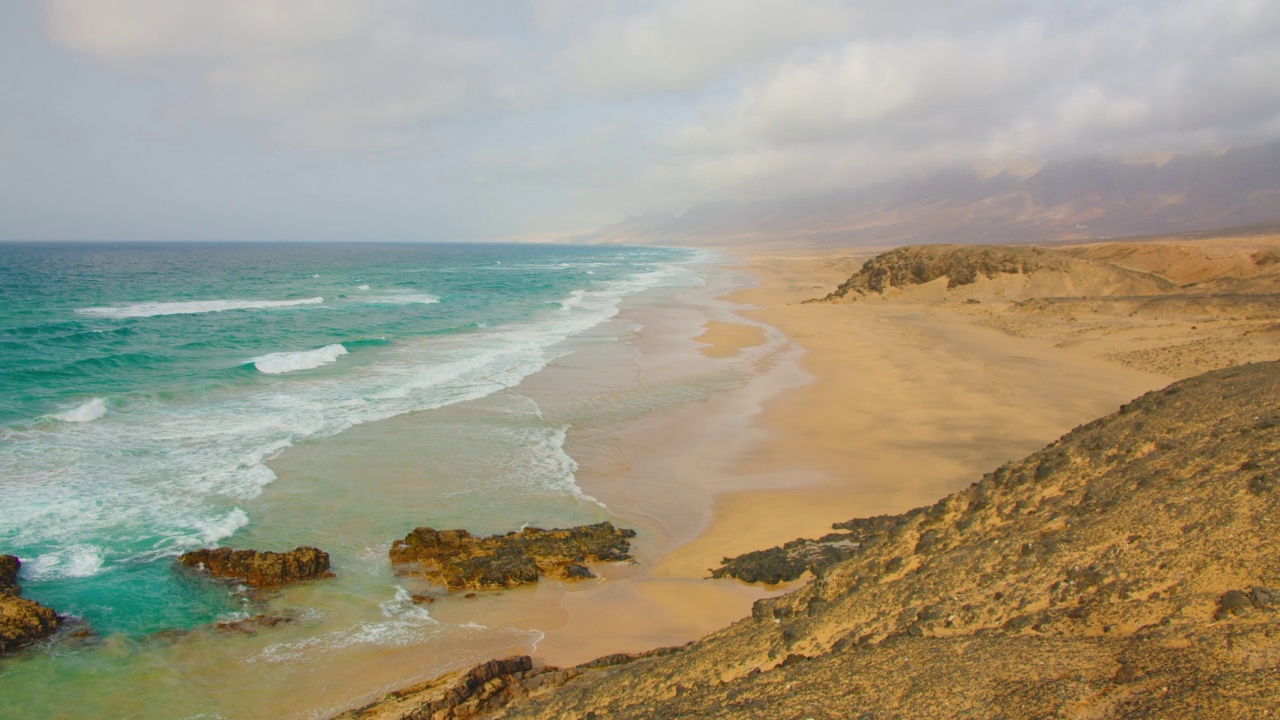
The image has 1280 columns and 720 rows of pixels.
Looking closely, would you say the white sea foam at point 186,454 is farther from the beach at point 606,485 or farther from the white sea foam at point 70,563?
the beach at point 606,485

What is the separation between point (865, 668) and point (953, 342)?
2373cm

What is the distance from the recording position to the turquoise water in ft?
32.4

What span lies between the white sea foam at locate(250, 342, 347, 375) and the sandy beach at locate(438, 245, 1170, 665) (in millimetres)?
11773

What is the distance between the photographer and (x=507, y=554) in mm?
9797

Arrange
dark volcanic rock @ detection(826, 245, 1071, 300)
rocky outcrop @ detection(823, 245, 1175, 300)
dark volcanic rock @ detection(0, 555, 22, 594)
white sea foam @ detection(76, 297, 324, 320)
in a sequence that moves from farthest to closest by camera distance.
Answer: dark volcanic rock @ detection(826, 245, 1071, 300) < white sea foam @ detection(76, 297, 324, 320) < rocky outcrop @ detection(823, 245, 1175, 300) < dark volcanic rock @ detection(0, 555, 22, 594)

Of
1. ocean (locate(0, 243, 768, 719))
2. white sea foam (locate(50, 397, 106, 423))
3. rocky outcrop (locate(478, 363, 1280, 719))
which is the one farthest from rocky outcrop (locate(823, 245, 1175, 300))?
white sea foam (locate(50, 397, 106, 423))

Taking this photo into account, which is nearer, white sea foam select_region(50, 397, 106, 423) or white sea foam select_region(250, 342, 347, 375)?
white sea foam select_region(50, 397, 106, 423)

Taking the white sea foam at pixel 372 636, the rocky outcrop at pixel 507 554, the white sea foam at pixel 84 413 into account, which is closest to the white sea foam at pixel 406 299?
the white sea foam at pixel 84 413

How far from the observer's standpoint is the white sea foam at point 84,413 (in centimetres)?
1669

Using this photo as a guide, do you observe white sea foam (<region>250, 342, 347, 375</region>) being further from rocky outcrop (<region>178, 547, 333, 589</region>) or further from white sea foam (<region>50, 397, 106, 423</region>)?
rocky outcrop (<region>178, 547, 333, 589</region>)

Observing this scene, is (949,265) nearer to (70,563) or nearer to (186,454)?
(186,454)

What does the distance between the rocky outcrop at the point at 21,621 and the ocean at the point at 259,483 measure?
0.95 feet

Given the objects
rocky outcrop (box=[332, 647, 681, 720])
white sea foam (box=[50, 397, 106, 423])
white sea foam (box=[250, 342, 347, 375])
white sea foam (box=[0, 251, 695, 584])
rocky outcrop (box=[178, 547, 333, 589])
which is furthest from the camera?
white sea foam (box=[250, 342, 347, 375])

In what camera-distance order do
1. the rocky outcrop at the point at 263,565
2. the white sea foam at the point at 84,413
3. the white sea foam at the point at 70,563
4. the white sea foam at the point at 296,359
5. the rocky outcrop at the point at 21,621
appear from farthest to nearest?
the white sea foam at the point at 296,359, the white sea foam at the point at 84,413, the white sea foam at the point at 70,563, the rocky outcrop at the point at 263,565, the rocky outcrop at the point at 21,621
